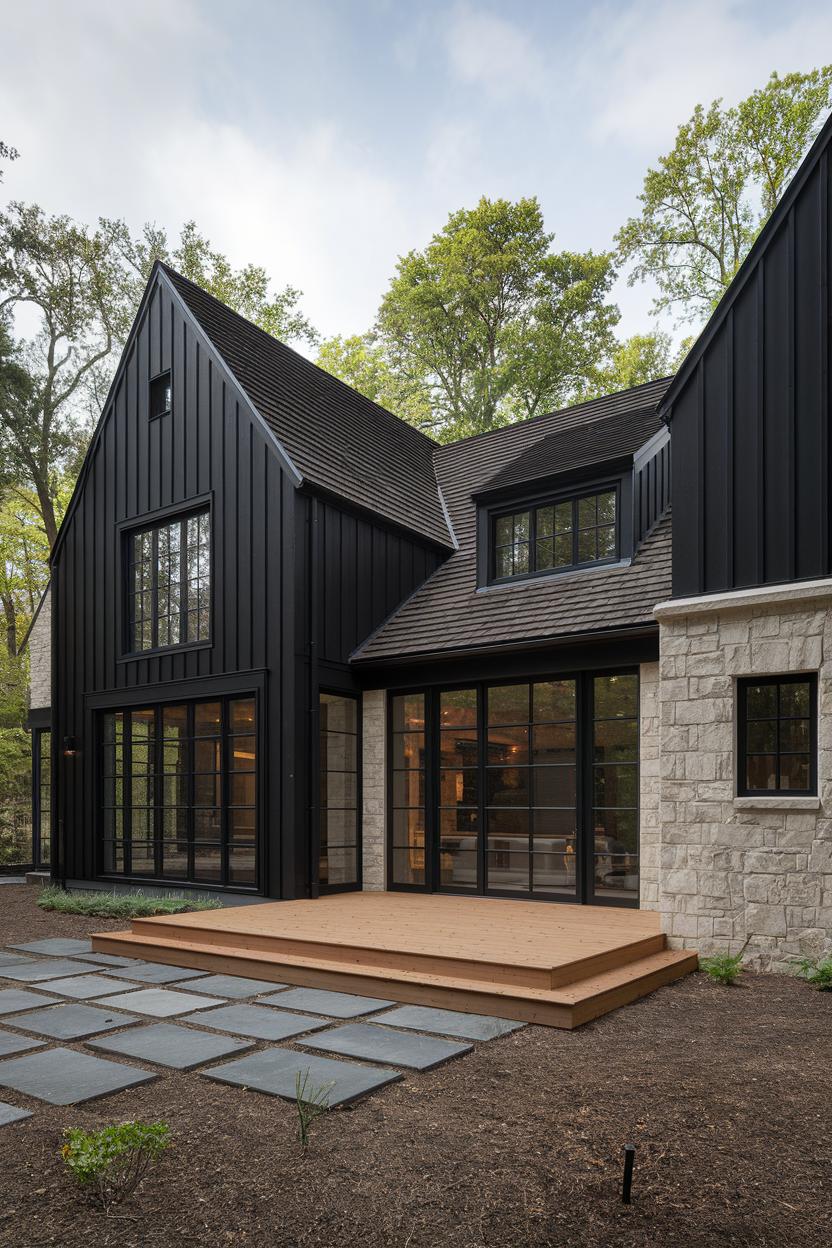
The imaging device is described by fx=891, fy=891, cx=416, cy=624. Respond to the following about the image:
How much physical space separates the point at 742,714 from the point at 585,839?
257cm

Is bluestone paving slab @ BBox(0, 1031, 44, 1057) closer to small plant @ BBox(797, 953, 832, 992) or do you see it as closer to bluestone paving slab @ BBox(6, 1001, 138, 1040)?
bluestone paving slab @ BBox(6, 1001, 138, 1040)

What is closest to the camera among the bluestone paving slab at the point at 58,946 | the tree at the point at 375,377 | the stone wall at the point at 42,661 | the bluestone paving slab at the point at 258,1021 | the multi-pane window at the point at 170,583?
the bluestone paving slab at the point at 258,1021

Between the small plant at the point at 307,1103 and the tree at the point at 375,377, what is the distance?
2070 centimetres

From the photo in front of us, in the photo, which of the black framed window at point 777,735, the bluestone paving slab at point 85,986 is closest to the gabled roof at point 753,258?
the black framed window at point 777,735

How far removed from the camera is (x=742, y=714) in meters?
7.10

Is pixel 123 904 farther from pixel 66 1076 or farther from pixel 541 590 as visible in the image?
pixel 66 1076

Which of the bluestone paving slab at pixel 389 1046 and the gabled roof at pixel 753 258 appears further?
the gabled roof at pixel 753 258

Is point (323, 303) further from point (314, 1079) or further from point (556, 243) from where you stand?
point (314, 1079)

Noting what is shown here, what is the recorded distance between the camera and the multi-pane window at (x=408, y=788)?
1034 centimetres

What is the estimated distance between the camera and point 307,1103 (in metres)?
3.95

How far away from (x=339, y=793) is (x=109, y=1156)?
7382 mm

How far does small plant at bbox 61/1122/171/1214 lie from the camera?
3.07m

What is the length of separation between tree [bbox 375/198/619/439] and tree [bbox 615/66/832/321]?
2.38 metres

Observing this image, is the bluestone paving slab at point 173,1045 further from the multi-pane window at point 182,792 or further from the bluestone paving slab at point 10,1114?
the multi-pane window at point 182,792
